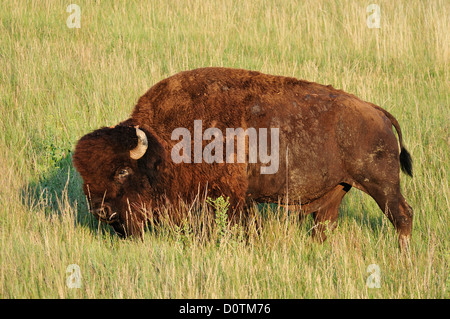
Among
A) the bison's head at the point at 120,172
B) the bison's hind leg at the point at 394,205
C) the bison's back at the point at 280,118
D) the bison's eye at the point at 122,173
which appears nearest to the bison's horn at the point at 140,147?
the bison's head at the point at 120,172

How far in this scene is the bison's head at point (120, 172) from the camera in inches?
188

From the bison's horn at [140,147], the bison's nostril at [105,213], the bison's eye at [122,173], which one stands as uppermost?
the bison's horn at [140,147]

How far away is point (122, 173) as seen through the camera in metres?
4.95

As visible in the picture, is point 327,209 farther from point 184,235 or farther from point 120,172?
point 120,172

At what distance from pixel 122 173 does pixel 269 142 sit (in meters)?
1.38

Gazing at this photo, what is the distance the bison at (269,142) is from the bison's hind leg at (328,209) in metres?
0.24

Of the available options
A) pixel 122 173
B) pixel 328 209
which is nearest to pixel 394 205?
pixel 328 209

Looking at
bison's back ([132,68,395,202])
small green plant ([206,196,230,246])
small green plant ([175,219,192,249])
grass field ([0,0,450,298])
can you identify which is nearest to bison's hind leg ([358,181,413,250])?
grass field ([0,0,450,298])

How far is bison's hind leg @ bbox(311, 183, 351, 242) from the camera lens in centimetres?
571

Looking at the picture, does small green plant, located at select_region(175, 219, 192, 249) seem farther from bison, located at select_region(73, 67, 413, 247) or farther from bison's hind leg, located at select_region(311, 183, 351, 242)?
bison's hind leg, located at select_region(311, 183, 351, 242)

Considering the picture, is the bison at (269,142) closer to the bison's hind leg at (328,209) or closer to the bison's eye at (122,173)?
the bison's eye at (122,173)

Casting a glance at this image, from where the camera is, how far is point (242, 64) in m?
9.05

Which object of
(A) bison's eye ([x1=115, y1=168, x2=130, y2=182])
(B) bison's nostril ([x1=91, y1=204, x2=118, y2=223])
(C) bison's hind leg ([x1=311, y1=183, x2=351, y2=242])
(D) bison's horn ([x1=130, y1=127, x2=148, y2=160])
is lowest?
(C) bison's hind leg ([x1=311, y1=183, x2=351, y2=242])

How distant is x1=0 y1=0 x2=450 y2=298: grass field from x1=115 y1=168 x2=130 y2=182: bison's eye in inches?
21.7
